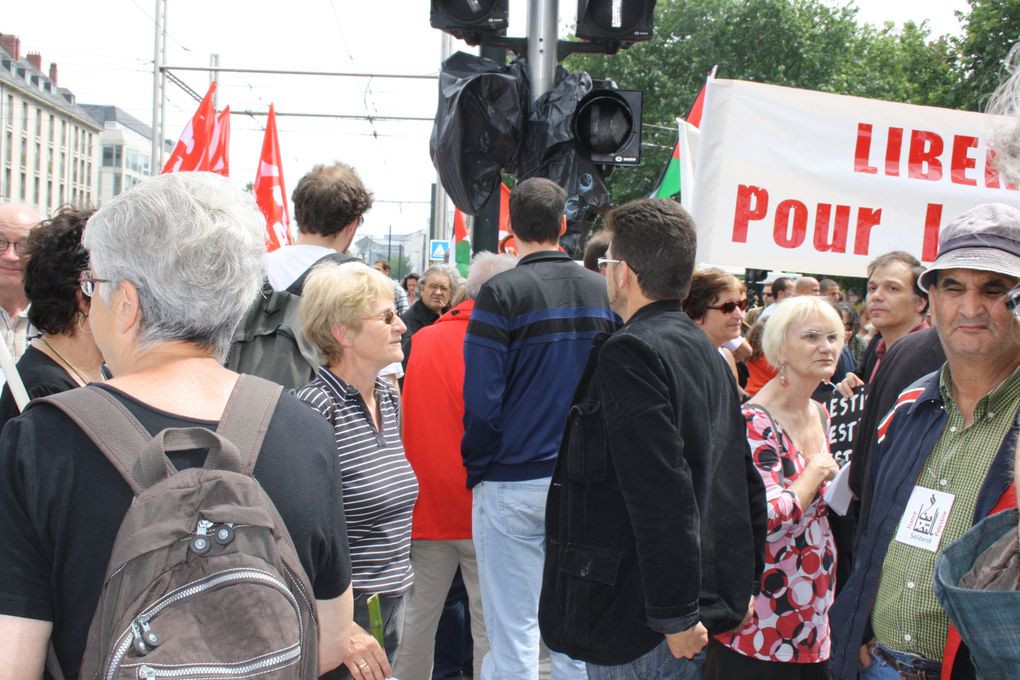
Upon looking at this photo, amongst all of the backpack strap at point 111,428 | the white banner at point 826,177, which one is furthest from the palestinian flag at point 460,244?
the backpack strap at point 111,428

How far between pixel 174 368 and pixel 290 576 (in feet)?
1.46

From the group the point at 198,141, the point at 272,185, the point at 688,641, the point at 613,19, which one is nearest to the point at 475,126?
the point at 613,19

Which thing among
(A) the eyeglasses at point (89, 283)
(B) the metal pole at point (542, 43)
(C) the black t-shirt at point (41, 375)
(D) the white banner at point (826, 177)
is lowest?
(C) the black t-shirt at point (41, 375)

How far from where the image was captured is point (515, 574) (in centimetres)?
400

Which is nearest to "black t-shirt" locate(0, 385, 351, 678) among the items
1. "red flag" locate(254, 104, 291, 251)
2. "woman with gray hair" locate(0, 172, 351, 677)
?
"woman with gray hair" locate(0, 172, 351, 677)

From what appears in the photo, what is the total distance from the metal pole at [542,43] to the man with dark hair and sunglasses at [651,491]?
2.10 meters

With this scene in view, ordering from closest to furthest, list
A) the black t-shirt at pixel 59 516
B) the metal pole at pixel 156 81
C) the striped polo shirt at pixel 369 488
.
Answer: the black t-shirt at pixel 59 516 → the striped polo shirt at pixel 369 488 → the metal pole at pixel 156 81

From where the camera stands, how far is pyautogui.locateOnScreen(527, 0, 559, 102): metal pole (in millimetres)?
5012

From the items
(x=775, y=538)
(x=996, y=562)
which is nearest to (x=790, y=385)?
(x=775, y=538)

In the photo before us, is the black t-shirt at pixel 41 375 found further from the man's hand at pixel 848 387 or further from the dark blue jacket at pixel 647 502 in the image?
the man's hand at pixel 848 387

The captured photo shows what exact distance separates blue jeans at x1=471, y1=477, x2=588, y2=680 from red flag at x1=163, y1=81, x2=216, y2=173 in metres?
6.71

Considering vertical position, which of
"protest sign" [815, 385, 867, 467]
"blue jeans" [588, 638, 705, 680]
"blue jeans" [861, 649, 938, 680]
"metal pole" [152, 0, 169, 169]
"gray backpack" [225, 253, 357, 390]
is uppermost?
"metal pole" [152, 0, 169, 169]

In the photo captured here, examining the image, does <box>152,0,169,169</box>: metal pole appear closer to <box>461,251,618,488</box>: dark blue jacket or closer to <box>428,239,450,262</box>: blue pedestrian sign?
<box>428,239,450,262</box>: blue pedestrian sign

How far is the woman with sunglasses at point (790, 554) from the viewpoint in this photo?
354 centimetres
